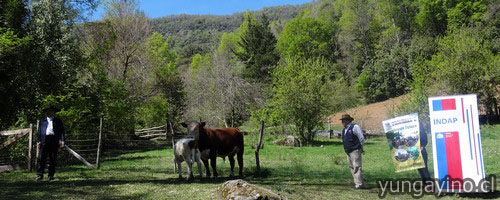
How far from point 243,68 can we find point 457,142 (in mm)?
44397

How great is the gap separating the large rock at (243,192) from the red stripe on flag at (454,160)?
15.5 ft

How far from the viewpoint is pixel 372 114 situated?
52656 mm

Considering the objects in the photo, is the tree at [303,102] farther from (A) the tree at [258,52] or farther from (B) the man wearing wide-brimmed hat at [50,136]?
(A) the tree at [258,52]

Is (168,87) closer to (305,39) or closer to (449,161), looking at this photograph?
(449,161)

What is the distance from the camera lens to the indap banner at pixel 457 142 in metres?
8.59

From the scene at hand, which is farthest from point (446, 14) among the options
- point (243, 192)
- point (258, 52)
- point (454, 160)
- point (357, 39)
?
point (243, 192)

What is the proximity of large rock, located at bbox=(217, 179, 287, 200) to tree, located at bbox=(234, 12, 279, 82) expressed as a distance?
1734 inches

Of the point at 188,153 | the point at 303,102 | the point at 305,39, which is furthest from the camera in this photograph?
the point at 305,39

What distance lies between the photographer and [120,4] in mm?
33000

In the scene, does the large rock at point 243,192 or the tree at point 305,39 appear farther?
the tree at point 305,39

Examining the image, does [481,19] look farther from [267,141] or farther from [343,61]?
[267,141]

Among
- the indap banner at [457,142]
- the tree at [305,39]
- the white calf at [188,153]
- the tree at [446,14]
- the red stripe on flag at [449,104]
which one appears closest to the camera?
the indap banner at [457,142]

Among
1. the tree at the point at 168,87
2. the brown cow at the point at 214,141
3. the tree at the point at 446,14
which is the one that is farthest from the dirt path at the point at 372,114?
the brown cow at the point at 214,141

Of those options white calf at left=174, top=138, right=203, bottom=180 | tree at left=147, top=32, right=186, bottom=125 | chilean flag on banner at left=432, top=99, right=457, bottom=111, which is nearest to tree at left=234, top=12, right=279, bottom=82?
tree at left=147, top=32, right=186, bottom=125
